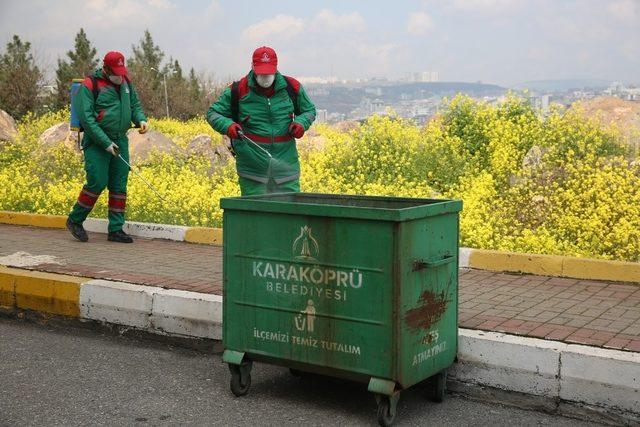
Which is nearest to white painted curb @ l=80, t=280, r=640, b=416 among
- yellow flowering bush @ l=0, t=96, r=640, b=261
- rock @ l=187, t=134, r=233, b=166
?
yellow flowering bush @ l=0, t=96, r=640, b=261

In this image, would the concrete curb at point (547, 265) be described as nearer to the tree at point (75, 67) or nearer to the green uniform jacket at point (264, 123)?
the green uniform jacket at point (264, 123)

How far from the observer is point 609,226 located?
10.0 metres

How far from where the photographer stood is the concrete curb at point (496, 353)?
4.86 metres

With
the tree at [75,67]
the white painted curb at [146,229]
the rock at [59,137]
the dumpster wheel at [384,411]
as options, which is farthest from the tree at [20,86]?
the dumpster wheel at [384,411]

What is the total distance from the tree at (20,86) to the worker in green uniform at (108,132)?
19977mm

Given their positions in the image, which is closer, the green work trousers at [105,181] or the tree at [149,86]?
the green work trousers at [105,181]

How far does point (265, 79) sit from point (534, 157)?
6083 mm

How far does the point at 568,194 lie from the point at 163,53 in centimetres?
3589

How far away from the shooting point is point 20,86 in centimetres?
2850

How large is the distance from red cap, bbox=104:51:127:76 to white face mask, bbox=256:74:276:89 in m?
2.14

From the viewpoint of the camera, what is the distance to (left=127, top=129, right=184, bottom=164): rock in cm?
1678

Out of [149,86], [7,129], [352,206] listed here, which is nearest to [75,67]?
[149,86]

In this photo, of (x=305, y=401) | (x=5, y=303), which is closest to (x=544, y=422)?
(x=305, y=401)

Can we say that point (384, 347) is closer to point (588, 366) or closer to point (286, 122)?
point (588, 366)
